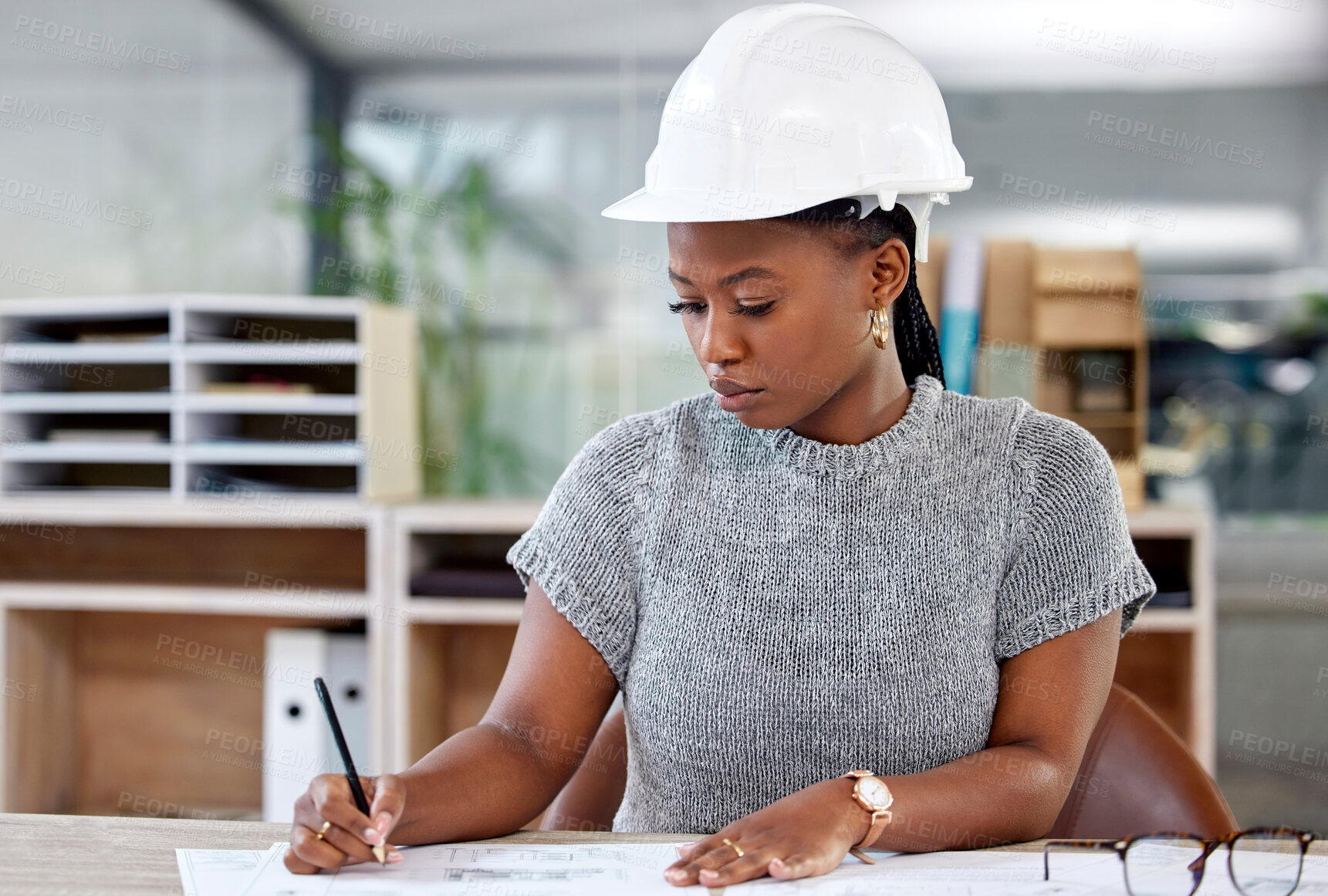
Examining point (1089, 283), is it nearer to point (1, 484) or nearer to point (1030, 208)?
point (1030, 208)

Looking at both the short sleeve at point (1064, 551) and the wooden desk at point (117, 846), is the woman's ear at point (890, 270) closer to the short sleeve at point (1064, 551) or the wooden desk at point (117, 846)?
the short sleeve at point (1064, 551)

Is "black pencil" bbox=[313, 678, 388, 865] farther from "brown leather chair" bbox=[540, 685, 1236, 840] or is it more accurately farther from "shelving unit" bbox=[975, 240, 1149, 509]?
"shelving unit" bbox=[975, 240, 1149, 509]

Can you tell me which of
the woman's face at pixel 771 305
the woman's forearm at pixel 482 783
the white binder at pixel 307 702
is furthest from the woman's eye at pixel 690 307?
the white binder at pixel 307 702

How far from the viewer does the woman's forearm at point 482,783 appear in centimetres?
95

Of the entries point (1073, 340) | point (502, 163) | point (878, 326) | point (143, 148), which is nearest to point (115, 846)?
point (878, 326)

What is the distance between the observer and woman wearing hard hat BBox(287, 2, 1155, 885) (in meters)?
1.04

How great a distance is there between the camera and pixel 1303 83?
124 inches

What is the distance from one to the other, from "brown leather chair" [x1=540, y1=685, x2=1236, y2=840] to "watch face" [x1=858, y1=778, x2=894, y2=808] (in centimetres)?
31

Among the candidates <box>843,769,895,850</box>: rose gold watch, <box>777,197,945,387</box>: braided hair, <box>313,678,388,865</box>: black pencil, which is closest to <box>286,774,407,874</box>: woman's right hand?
<box>313,678,388,865</box>: black pencil

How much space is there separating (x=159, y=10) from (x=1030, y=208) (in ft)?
7.93

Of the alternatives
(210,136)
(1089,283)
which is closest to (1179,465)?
(1089,283)

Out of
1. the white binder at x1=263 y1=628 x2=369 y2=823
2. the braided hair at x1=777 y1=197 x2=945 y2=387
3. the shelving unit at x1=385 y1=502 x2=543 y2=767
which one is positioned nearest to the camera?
the braided hair at x1=777 y1=197 x2=945 y2=387

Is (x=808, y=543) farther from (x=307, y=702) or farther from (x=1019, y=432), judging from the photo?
(x=307, y=702)

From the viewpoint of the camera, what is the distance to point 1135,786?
1171 millimetres
